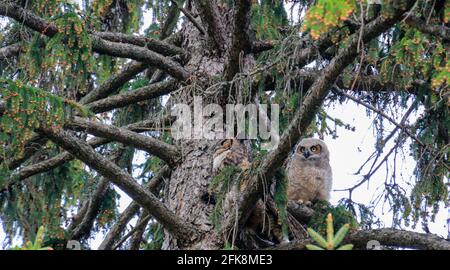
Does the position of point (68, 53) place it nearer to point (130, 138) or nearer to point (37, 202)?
point (130, 138)

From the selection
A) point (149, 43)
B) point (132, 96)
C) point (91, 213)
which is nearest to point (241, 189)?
point (132, 96)

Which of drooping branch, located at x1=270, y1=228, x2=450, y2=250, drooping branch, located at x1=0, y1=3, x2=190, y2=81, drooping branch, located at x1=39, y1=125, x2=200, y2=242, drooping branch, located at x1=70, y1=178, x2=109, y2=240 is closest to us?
drooping branch, located at x1=270, y1=228, x2=450, y2=250

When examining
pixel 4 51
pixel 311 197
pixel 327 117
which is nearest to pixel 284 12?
pixel 327 117

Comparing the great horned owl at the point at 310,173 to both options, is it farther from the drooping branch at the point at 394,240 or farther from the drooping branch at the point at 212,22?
the drooping branch at the point at 394,240

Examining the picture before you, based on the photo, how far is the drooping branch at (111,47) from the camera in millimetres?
7770

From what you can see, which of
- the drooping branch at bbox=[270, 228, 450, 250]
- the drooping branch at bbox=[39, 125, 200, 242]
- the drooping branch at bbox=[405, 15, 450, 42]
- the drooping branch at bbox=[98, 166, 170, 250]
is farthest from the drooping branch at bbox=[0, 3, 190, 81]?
the drooping branch at bbox=[405, 15, 450, 42]

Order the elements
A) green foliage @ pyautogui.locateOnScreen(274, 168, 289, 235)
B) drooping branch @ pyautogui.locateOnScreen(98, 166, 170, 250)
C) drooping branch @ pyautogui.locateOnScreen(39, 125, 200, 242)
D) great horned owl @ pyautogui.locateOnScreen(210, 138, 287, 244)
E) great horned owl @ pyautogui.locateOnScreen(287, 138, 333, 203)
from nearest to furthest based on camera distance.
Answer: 1. green foliage @ pyautogui.locateOnScreen(274, 168, 289, 235)
2. drooping branch @ pyautogui.locateOnScreen(39, 125, 200, 242)
3. great horned owl @ pyautogui.locateOnScreen(210, 138, 287, 244)
4. drooping branch @ pyautogui.locateOnScreen(98, 166, 170, 250)
5. great horned owl @ pyautogui.locateOnScreen(287, 138, 333, 203)

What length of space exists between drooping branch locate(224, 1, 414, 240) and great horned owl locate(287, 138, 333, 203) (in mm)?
2457

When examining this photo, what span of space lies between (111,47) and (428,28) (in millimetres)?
3749

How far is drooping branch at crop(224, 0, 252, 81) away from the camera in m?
6.93

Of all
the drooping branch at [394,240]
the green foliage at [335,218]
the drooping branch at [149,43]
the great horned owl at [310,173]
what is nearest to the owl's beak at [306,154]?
the great horned owl at [310,173]

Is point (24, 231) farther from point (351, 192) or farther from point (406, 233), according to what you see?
point (406, 233)

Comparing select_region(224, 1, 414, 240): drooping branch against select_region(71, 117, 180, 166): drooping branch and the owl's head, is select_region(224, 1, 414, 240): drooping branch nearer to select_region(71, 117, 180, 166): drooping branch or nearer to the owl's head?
select_region(71, 117, 180, 166): drooping branch
